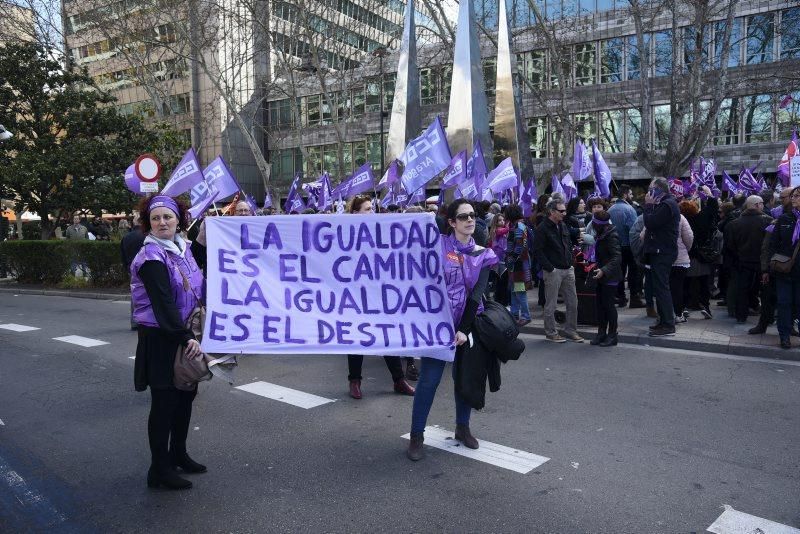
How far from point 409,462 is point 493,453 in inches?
23.9

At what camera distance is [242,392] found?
6.29 meters

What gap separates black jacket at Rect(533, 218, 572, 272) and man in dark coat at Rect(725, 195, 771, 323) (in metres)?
2.61

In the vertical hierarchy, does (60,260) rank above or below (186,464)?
above

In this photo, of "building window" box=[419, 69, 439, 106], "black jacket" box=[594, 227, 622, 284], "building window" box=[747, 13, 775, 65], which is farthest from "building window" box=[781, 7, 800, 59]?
"black jacket" box=[594, 227, 622, 284]

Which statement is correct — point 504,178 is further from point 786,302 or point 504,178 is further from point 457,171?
point 786,302

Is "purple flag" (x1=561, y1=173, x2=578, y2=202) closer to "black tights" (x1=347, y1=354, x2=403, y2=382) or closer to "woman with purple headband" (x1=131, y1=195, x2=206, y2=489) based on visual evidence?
"black tights" (x1=347, y1=354, x2=403, y2=382)

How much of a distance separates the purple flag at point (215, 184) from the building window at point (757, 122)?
95.4 feet

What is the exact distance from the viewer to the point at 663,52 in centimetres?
3116

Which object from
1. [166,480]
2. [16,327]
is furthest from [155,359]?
[16,327]

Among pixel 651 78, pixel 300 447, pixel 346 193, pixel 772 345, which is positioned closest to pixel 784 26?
pixel 651 78

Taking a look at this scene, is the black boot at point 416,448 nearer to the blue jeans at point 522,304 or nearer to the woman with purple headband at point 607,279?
the woman with purple headband at point 607,279

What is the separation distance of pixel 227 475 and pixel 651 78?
33.8 metres

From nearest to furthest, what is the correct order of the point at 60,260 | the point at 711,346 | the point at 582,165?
the point at 711,346 < the point at 582,165 < the point at 60,260

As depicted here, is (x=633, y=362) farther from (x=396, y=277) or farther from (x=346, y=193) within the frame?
(x=346, y=193)
